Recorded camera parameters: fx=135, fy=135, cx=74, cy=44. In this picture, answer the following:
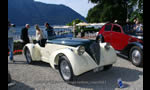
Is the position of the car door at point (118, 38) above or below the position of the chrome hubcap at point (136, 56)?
above

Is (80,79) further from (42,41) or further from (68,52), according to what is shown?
(42,41)

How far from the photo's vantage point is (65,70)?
392 cm

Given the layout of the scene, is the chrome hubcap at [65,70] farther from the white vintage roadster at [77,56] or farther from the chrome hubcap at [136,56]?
the chrome hubcap at [136,56]

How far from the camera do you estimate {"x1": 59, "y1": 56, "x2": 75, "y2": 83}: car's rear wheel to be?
3.63 metres

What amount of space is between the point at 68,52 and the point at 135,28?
4229 mm

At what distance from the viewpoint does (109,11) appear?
33281 mm

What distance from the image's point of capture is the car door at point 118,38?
617 centimetres

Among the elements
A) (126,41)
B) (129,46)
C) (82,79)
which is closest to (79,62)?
(82,79)

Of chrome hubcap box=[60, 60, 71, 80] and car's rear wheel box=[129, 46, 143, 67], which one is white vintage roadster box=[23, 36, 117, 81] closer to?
chrome hubcap box=[60, 60, 71, 80]

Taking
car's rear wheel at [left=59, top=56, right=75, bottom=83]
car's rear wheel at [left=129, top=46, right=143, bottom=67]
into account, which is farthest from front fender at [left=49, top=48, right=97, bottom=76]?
car's rear wheel at [left=129, top=46, right=143, bottom=67]

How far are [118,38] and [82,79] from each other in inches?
130

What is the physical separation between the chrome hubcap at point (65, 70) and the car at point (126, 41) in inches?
113

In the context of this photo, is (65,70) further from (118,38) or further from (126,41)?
(118,38)

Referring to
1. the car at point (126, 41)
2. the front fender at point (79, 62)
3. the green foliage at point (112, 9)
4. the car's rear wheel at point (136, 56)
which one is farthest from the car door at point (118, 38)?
the green foliage at point (112, 9)
